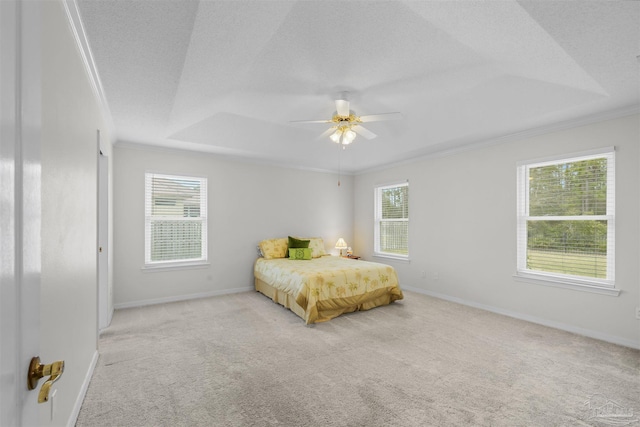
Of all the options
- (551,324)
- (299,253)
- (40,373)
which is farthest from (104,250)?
(551,324)

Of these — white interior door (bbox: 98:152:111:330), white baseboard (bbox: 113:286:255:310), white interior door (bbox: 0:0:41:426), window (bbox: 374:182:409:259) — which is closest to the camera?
white interior door (bbox: 0:0:41:426)

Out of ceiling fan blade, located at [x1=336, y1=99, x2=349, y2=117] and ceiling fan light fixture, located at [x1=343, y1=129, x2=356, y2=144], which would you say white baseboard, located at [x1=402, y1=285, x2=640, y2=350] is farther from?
ceiling fan blade, located at [x1=336, y1=99, x2=349, y2=117]

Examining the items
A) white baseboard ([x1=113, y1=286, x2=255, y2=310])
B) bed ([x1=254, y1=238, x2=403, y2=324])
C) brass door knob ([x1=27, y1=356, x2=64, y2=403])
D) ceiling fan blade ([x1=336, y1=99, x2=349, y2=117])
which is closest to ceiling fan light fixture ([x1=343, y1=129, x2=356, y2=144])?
ceiling fan blade ([x1=336, y1=99, x2=349, y2=117])

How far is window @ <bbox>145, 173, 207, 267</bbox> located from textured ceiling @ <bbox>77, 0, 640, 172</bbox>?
3.40 feet

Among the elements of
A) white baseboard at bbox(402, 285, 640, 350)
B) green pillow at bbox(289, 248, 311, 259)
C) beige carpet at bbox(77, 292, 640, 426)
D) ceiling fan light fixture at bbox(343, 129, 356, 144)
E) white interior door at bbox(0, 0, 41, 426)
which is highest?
ceiling fan light fixture at bbox(343, 129, 356, 144)

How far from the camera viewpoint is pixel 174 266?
4746 millimetres

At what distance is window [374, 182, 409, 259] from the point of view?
571 centimetres

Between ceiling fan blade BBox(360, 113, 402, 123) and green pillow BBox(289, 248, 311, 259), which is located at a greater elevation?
ceiling fan blade BBox(360, 113, 402, 123)

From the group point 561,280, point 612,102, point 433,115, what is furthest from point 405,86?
point 561,280

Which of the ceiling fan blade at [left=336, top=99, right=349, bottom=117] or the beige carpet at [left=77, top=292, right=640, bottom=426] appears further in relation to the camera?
the ceiling fan blade at [left=336, top=99, right=349, bottom=117]

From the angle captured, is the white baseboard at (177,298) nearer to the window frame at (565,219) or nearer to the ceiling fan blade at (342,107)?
the ceiling fan blade at (342,107)

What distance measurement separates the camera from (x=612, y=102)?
118 inches

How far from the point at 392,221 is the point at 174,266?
4.00 meters

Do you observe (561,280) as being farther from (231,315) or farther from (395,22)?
(231,315)
